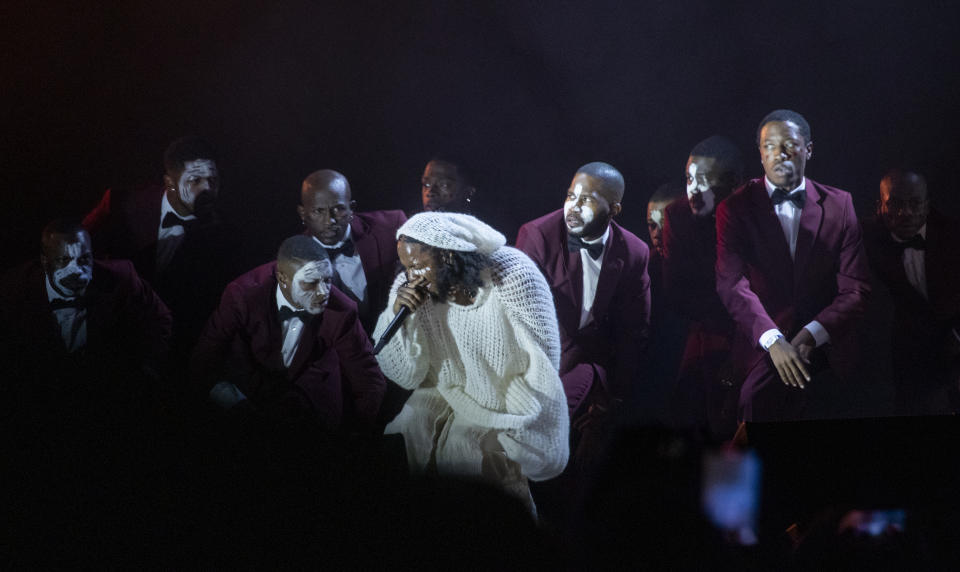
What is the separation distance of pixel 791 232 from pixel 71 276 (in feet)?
A: 10.2

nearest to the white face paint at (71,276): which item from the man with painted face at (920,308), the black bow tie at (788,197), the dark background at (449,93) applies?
the dark background at (449,93)

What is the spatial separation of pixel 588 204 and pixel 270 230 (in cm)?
138

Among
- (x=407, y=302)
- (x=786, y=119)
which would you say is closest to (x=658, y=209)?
(x=786, y=119)

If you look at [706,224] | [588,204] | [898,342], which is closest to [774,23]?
[706,224]

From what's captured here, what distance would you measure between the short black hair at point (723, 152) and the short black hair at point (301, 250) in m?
1.76

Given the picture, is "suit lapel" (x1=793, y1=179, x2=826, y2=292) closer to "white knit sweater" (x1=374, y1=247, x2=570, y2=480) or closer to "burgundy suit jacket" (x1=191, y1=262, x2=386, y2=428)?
"white knit sweater" (x1=374, y1=247, x2=570, y2=480)

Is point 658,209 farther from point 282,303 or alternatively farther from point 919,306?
point 282,303

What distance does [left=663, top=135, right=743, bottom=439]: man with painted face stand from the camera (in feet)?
12.5

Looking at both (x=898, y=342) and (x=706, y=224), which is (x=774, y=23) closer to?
(x=706, y=224)

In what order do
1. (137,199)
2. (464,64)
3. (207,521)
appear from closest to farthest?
(207,521) < (137,199) < (464,64)

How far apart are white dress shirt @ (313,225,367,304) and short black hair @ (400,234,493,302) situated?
0.33 meters

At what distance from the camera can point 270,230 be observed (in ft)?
11.9

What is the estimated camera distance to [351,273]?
3.63 m

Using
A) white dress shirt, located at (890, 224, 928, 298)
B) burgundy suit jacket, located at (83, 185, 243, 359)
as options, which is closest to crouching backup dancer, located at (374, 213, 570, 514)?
burgundy suit jacket, located at (83, 185, 243, 359)
